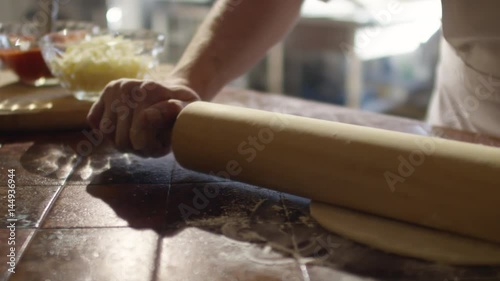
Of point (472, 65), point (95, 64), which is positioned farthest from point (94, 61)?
point (472, 65)

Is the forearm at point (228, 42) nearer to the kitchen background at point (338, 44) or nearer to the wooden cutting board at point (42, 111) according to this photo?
the wooden cutting board at point (42, 111)

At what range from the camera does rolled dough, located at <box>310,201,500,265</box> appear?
0.55 meters

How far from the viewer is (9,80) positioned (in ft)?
4.53

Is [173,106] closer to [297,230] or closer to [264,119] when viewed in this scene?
[264,119]

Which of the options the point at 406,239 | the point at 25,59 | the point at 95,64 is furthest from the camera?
the point at 25,59

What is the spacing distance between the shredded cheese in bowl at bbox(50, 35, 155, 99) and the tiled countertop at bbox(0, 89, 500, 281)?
0.94 feet

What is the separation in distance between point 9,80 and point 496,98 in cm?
119

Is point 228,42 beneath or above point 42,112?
above

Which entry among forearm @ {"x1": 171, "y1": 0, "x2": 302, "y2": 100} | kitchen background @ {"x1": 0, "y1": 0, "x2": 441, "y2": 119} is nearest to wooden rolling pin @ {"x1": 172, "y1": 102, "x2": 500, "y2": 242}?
forearm @ {"x1": 171, "y1": 0, "x2": 302, "y2": 100}

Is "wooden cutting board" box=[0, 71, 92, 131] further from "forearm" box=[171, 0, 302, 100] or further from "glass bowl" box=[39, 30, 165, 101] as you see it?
"forearm" box=[171, 0, 302, 100]

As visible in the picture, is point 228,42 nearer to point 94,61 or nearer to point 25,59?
point 94,61

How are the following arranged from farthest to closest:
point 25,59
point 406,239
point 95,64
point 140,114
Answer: point 25,59
point 95,64
point 140,114
point 406,239

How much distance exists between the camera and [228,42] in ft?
3.42

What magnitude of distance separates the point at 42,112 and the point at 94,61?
0.17 m
